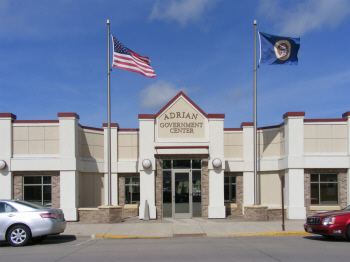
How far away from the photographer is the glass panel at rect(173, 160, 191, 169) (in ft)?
65.3

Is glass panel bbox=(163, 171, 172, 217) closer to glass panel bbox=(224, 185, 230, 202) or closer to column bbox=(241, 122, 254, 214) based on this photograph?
glass panel bbox=(224, 185, 230, 202)

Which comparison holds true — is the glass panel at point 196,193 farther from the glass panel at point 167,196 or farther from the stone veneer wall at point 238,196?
the stone veneer wall at point 238,196

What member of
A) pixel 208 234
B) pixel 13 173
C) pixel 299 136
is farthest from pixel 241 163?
pixel 13 173

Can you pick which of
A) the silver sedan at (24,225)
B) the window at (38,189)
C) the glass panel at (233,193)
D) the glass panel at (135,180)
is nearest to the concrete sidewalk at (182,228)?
the window at (38,189)

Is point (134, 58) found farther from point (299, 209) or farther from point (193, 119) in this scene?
point (299, 209)

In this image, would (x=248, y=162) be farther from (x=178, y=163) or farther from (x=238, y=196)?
(x=178, y=163)

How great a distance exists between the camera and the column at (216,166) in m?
19.5

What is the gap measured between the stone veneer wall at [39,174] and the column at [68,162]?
0.30 m

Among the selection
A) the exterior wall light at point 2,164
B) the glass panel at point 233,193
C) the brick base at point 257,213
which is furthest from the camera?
the glass panel at point 233,193

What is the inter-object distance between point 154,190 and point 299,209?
714 centimetres

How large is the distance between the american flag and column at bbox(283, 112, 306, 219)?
24.1 feet

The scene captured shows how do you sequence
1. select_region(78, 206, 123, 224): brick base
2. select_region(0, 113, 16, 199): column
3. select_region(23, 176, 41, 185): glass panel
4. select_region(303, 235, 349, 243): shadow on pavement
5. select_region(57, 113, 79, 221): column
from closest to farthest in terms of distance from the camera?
select_region(303, 235, 349, 243): shadow on pavement, select_region(78, 206, 123, 224): brick base, select_region(0, 113, 16, 199): column, select_region(57, 113, 79, 221): column, select_region(23, 176, 41, 185): glass panel

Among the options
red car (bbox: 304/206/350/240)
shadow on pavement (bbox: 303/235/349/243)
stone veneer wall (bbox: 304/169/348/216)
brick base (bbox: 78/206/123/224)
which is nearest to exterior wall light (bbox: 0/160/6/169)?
brick base (bbox: 78/206/123/224)

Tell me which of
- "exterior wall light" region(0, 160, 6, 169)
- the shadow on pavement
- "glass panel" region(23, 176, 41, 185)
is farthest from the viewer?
"glass panel" region(23, 176, 41, 185)
